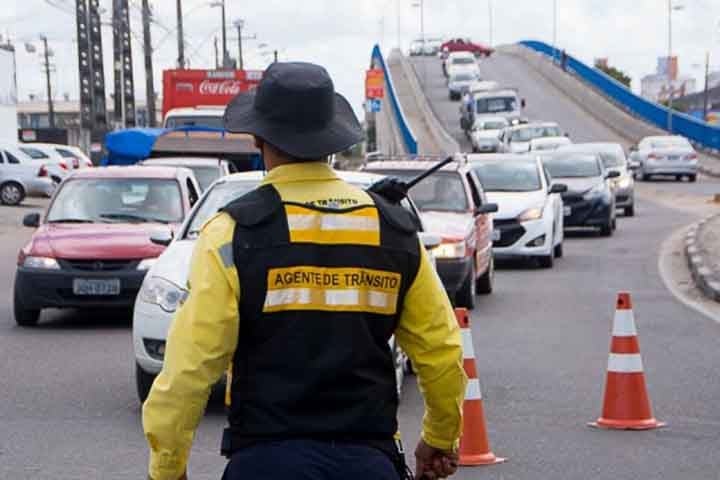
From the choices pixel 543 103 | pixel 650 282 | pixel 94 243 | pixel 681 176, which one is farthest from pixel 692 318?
pixel 543 103

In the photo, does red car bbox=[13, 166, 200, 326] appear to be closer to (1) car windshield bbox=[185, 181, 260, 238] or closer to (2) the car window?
(1) car windshield bbox=[185, 181, 260, 238]

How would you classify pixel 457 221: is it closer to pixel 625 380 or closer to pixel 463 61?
pixel 625 380

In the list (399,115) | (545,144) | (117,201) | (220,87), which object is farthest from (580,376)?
(399,115)

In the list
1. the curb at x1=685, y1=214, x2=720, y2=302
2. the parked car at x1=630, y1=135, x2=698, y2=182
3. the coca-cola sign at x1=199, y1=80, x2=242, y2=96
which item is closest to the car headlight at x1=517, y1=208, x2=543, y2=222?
the curb at x1=685, y1=214, x2=720, y2=302

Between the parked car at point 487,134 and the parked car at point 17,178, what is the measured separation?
17366 millimetres

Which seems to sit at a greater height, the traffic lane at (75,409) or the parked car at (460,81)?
the traffic lane at (75,409)

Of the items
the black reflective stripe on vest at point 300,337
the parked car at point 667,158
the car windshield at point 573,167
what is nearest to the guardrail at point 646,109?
the parked car at point 667,158

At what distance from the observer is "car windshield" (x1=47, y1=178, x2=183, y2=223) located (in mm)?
16656

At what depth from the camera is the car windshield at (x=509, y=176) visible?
76.9 ft

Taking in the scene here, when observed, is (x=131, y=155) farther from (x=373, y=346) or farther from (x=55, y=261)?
(x=373, y=346)

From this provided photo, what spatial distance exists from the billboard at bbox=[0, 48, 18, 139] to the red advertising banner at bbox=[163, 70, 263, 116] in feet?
117

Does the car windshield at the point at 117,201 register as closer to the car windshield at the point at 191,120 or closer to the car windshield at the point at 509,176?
the car windshield at the point at 509,176

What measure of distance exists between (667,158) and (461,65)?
35.9m

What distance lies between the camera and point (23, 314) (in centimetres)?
1581
